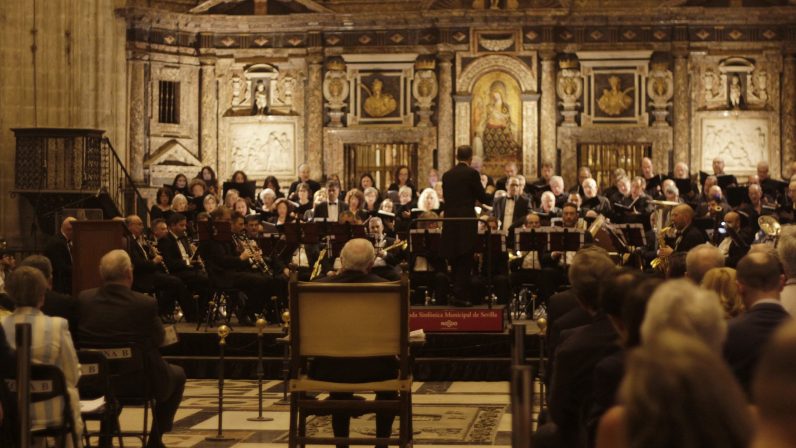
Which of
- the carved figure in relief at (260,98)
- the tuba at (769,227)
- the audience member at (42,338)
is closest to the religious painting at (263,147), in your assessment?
the carved figure in relief at (260,98)

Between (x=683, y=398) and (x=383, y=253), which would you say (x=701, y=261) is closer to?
(x=683, y=398)

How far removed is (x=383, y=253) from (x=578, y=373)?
9404 mm

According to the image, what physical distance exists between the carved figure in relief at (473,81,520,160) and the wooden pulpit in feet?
33.2

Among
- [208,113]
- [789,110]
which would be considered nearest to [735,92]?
[789,110]

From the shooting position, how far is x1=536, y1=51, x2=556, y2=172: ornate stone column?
2111 centimetres

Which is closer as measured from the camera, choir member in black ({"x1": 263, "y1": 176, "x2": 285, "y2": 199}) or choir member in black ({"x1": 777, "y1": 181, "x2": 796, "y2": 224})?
choir member in black ({"x1": 777, "y1": 181, "x2": 796, "y2": 224})

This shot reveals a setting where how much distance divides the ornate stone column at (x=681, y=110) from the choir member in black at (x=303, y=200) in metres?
6.63

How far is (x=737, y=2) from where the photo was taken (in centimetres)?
2111

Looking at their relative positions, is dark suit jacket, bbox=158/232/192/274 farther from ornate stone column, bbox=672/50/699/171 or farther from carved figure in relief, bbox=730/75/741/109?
carved figure in relief, bbox=730/75/741/109

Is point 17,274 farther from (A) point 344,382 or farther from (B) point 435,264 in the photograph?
(B) point 435,264

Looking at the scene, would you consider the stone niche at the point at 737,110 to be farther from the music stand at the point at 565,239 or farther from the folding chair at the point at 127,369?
the folding chair at the point at 127,369

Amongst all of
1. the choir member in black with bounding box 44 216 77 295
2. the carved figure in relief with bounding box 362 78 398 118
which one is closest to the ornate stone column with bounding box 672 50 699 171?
the carved figure in relief with bounding box 362 78 398 118

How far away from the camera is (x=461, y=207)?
1244cm

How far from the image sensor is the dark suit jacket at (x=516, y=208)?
1566 cm
